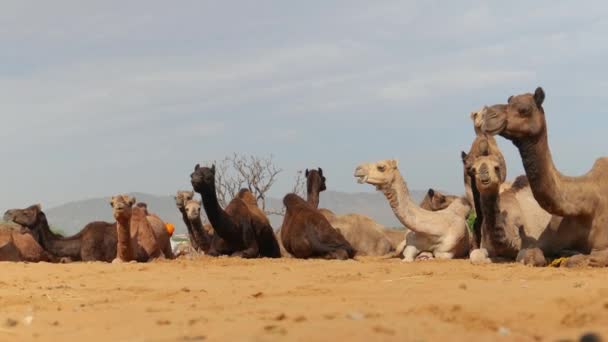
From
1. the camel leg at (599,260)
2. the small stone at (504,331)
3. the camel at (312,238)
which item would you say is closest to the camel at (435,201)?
the camel at (312,238)

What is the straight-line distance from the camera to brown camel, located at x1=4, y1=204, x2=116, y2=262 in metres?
16.9

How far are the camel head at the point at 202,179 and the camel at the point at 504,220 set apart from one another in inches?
211

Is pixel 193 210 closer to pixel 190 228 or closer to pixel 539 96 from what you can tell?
pixel 190 228

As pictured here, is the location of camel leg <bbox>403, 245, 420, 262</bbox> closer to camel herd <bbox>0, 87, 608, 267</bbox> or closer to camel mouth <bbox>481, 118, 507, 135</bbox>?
camel herd <bbox>0, 87, 608, 267</bbox>

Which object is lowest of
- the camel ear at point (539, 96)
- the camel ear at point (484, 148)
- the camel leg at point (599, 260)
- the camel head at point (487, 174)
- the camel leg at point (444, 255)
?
the camel leg at point (444, 255)

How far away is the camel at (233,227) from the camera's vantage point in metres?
16.1

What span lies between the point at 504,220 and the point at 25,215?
31.6 feet

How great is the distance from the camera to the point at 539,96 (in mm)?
10398

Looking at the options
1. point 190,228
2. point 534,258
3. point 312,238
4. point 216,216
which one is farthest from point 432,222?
point 190,228

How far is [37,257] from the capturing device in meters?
17.0

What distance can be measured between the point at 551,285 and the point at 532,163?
3.01 metres

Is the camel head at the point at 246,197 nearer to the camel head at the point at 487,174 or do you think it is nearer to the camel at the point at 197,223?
the camel at the point at 197,223

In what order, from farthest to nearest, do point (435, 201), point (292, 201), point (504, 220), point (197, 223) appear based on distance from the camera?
point (197, 223) → point (292, 201) → point (435, 201) → point (504, 220)

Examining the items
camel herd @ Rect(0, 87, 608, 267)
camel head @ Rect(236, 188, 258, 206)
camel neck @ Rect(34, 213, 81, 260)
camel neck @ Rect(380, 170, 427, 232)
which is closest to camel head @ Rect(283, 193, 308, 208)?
camel herd @ Rect(0, 87, 608, 267)
